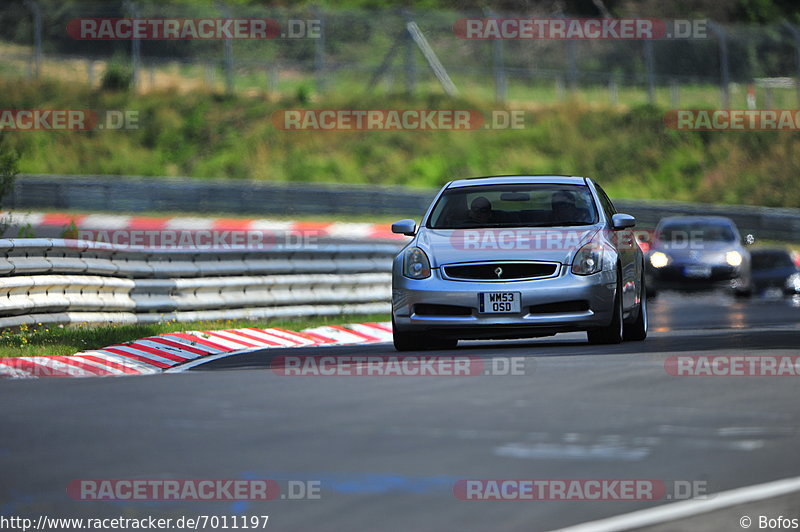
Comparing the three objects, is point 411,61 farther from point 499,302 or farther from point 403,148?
point 499,302

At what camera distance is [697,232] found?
27000 mm

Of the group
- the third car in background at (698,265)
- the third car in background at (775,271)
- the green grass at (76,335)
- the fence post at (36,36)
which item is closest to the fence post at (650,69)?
the third car in background at (775,271)

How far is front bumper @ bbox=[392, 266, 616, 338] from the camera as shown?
43.2 feet

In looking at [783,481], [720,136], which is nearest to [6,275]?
[783,481]

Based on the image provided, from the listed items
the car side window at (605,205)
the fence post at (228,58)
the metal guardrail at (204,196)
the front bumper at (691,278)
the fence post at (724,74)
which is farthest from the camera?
the fence post at (724,74)

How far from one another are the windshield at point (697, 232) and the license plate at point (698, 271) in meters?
0.74

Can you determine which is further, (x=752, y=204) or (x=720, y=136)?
(x=720, y=136)

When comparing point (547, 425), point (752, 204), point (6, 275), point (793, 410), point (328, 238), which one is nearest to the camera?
point (547, 425)

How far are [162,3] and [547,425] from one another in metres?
54.2

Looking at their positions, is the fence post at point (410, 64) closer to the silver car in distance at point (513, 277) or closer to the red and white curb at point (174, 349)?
the red and white curb at point (174, 349)

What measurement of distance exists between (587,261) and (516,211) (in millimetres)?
969

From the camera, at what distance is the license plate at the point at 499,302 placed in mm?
13133

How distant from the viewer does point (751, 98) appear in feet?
149

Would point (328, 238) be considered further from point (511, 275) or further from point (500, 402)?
point (500, 402)
